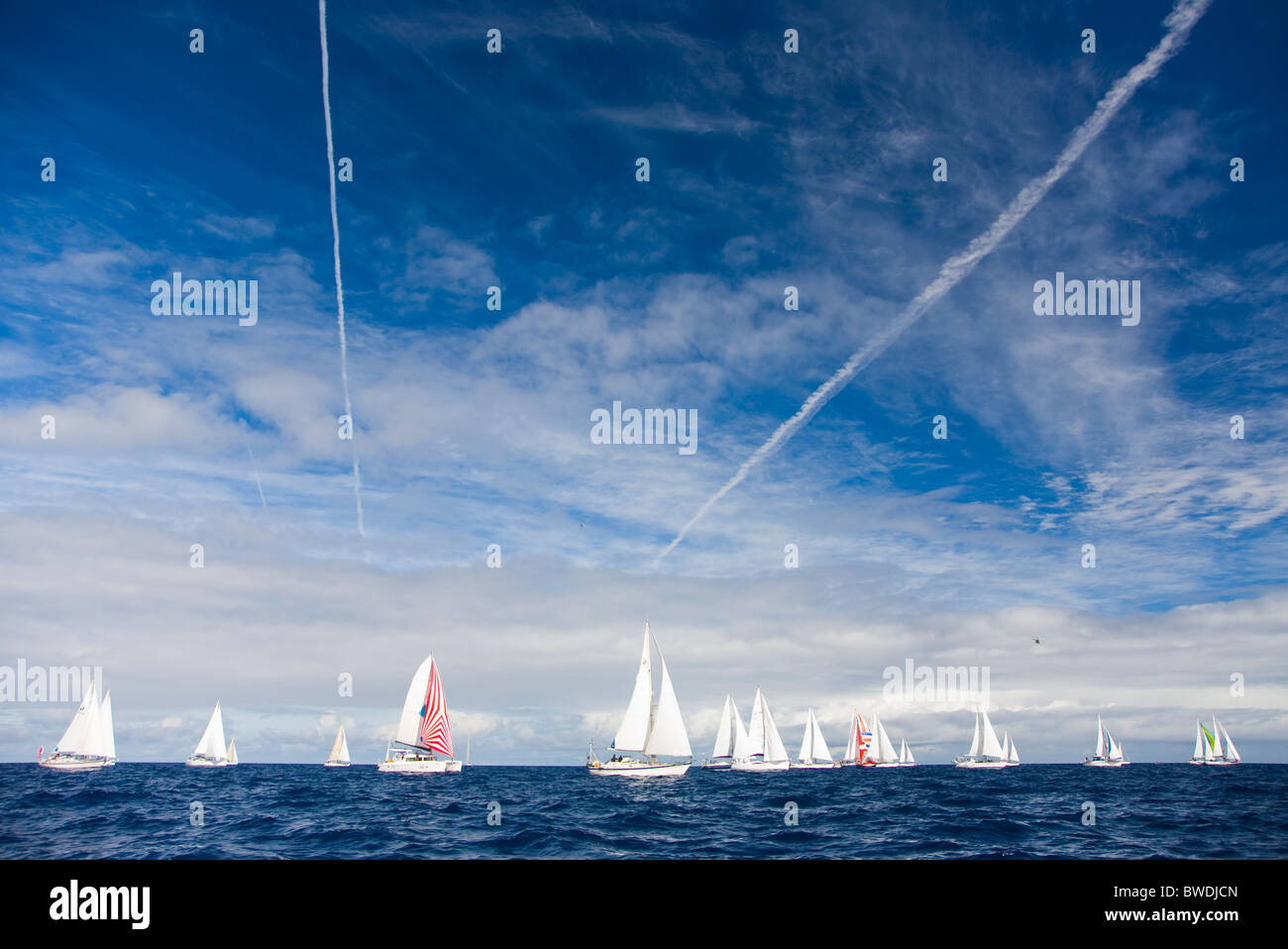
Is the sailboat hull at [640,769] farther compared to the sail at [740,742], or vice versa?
the sail at [740,742]

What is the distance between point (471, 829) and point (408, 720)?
7850 centimetres

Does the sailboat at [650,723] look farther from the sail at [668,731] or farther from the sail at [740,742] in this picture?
the sail at [740,742]

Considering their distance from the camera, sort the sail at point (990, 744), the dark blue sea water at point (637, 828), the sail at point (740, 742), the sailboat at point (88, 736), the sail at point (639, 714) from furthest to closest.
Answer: the sail at point (990, 744), the sail at point (740, 742), the sailboat at point (88, 736), the sail at point (639, 714), the dark blue sea water at point (637, 828)

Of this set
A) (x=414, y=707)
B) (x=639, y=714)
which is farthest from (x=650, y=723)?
(x=414, y=707)

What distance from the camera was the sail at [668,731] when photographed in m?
94.4

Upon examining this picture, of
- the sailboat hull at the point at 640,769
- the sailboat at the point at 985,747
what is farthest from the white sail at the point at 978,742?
the sailboat hull at the point at 640,769

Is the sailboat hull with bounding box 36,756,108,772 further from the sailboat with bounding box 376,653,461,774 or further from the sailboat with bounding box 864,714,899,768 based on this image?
the sailboat with bounding box 864,714,899,768

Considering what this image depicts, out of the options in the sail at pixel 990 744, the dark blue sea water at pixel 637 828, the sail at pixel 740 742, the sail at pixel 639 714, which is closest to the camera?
the dark blue sea water at pixel 637 828

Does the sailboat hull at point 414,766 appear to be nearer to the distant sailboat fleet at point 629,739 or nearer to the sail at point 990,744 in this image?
the distant sailboat fleet at point 629,739

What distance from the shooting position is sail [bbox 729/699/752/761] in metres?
134

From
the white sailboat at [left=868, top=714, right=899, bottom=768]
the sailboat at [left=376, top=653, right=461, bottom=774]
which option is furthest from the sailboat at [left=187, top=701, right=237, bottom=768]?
the white sailboat at [left=868, top=714, right=899, bottom=768]

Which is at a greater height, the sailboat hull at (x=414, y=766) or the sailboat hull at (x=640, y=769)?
the sailboat hull at (x=640, y=769)
